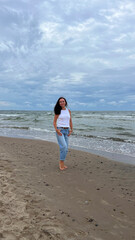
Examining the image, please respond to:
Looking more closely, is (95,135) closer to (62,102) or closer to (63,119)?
(63,119)

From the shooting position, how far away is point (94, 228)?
2.98 metres

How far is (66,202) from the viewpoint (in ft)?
12.5

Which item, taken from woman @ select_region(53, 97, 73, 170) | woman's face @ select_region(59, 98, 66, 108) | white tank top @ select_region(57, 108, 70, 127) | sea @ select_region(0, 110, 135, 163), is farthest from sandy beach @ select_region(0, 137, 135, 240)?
sea @ select_region(0, 110, 135, 163)

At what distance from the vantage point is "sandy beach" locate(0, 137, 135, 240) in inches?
111

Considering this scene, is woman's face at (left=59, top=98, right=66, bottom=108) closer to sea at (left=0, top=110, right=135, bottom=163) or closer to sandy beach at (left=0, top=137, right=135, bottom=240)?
sandy beach at (left=0, top=137, right=135, bottom=240)

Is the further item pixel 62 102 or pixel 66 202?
pixel 62 102

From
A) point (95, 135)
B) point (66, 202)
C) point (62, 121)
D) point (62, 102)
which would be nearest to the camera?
point (66, 202)

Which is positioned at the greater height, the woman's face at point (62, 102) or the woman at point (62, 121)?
the woman's face at point (62, 102)

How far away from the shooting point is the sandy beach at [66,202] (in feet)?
9.23

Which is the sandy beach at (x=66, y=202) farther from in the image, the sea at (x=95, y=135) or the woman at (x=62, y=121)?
the sea at (x=95, y=135)

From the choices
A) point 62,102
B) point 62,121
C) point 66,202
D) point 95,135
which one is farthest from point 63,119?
point 95,135

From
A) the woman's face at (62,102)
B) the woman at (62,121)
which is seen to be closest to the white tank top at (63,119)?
the woman at (62,121)

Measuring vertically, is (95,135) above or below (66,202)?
above

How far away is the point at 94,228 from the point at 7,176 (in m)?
2.80
